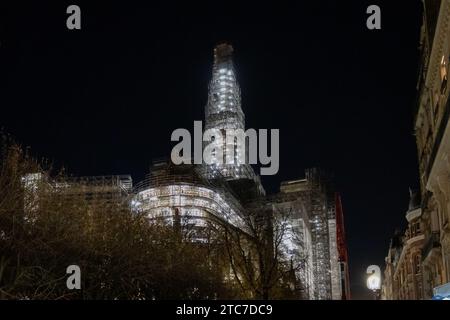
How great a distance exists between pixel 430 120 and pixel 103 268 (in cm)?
2485

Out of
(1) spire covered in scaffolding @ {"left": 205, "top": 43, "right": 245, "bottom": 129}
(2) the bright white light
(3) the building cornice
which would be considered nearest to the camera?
(2) the bright white light

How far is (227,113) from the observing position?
7451 inches

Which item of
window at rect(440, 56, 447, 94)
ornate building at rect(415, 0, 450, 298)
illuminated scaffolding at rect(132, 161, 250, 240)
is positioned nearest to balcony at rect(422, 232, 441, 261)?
ornate building at rect(415, 0, 450, 298)

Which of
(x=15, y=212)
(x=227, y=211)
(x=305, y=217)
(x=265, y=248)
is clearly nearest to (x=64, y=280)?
(x=15, y=212)

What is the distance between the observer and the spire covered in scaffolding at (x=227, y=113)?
18300 cm

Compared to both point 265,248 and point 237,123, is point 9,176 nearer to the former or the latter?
point 265,248

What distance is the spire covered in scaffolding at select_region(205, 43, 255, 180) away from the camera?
183000mm

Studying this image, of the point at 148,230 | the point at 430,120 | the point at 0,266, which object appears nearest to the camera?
the point at 0,266

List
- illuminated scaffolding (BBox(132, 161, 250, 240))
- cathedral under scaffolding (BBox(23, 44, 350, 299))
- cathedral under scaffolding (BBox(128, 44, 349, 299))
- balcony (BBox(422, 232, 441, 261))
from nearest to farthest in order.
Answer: balcony (BBox(422, 232, 441, 261))
illuminated scaffolding (BBox(132, 161, 250, 240))
cathedral under scaffolding (BBox(23, 44, 350, 299))
cathedral under scaffolding (BBox(128, 44, 349, 299))

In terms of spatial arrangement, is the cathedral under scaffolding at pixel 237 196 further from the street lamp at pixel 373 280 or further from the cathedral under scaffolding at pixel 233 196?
the street lamp at pixel 373 280

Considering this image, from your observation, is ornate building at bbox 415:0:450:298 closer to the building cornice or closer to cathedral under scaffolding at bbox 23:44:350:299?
the building cornice

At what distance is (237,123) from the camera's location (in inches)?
7431

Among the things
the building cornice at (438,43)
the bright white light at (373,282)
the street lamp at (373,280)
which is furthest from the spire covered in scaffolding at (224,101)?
the bright white light at (373,282)

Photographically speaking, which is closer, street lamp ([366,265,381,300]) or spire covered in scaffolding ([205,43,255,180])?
street lamp ([366,265,381,300])
